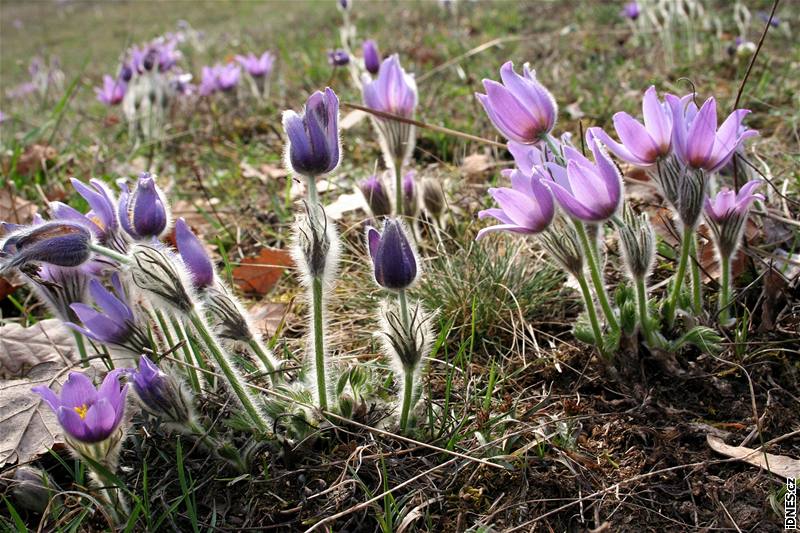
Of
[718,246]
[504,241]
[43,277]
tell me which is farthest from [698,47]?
[43,277]

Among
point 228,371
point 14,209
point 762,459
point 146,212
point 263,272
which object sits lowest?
point 762,459

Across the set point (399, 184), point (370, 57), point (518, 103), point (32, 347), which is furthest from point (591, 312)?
point (370, 57)

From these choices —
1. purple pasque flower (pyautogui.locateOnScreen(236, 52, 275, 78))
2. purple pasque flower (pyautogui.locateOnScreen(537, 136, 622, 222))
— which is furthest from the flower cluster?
purple pasque flower (pyautogui.locateOnScreen(236, 52, 275, 78))

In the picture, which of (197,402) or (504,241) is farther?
(504,241)

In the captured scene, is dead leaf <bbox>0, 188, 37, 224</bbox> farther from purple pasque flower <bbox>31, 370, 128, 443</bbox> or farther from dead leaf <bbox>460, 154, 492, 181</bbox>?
dead leaf <bbox>460, 154, 492, 181</bbox>

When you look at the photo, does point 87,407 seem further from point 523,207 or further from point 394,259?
point 523,207

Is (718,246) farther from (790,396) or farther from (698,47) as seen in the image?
(698,47)
